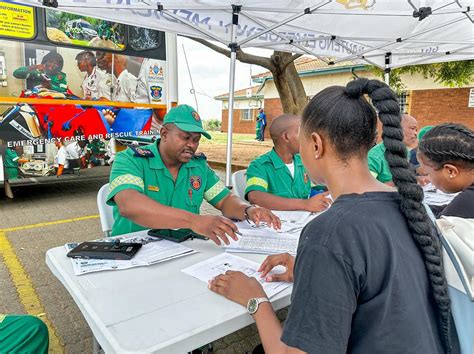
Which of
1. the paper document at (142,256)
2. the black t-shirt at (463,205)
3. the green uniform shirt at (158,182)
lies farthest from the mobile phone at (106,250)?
the black t-shirt at (463,205)

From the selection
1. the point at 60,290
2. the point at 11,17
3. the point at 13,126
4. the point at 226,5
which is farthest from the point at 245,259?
the point at 11,17

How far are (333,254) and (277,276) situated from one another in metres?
0.60

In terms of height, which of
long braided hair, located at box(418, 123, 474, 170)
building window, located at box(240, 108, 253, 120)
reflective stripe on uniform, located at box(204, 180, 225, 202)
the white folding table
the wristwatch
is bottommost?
the white folding table

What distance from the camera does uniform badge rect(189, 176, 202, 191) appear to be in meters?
2.38

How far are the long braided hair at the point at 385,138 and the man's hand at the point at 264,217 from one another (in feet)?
3.68

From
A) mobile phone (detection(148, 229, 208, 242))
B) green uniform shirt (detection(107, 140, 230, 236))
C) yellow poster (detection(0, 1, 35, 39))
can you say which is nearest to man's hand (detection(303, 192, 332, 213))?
green uniform shirt (detection(107, 140, 230, 236))

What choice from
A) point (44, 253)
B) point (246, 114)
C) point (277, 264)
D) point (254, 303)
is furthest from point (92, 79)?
point (246, 114)

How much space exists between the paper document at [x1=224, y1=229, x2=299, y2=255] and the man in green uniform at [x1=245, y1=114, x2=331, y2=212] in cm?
68

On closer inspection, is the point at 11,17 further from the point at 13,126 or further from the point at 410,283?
the point at 410,283

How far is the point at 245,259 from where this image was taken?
1.60 m

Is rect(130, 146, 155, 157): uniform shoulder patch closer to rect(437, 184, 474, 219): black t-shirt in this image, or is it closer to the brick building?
rect(437, 184, 474, 219): black t-shirt

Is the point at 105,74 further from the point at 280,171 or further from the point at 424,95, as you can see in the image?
the point at 424,95

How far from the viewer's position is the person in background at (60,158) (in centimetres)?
523

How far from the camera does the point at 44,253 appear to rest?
12.2 ft
